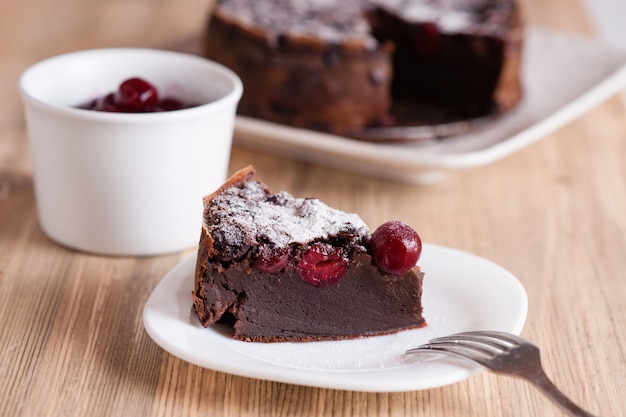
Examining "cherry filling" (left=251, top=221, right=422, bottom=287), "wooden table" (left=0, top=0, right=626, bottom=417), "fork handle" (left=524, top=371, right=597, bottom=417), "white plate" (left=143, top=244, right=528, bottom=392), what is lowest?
"wooden table" (left=0, top=0, right=626, bottom=417)

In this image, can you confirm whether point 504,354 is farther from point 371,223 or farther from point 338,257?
point 371,223

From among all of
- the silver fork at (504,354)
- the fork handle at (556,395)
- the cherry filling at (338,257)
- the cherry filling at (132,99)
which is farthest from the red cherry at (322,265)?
the cherry filling at (132,99)

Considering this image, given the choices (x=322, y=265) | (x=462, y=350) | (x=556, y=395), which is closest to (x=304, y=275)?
Answer: (x=322, y=265)

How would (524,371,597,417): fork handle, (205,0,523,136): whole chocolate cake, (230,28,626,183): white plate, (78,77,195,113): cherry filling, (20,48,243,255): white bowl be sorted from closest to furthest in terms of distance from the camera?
1. (524,371,597,417): fork handle
2. (20,48,243,255): white bowl
3. (78,77,195,113): cherry filling
4. (230,28,626,183): white plate
5. (205,0,523,136): whole chocolate cake

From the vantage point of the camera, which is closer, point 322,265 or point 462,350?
point 462,350

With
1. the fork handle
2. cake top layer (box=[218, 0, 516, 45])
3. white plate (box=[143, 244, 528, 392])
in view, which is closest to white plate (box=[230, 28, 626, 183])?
cake top layer (box=[218, 0, 516, 45])

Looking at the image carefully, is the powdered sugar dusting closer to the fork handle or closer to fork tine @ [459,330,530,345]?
fork tine @ [459,330,530,345]
